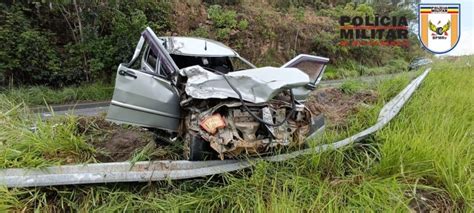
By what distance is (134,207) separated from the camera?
237 centimetres

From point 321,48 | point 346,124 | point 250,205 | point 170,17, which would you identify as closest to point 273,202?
point 250,205

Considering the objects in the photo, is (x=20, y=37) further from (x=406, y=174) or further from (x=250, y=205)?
(x=406, y=174)

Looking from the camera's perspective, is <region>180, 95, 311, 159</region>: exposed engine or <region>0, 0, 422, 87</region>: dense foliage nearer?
<region>180, 95, 311, 159</region>: exposed engine

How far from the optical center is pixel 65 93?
905 centimetres

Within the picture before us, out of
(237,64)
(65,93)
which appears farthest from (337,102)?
(65,93)

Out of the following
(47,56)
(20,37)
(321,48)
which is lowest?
(321,48)

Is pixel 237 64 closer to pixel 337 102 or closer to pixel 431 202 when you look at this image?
pixel 337 102

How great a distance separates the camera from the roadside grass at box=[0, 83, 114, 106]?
8234mm

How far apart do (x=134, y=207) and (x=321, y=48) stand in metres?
16.9

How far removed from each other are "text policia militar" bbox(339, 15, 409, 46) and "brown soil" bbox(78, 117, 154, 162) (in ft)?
54.3

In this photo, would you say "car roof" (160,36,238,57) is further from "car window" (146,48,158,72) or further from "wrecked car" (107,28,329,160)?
"wrecked car" (107,28,329,160)

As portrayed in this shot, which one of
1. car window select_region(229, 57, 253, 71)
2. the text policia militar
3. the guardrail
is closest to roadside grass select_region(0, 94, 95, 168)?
the guardrail

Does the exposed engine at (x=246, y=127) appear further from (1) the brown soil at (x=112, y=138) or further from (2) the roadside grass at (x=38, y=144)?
(2) the roadside grass at (x=38, y=144)

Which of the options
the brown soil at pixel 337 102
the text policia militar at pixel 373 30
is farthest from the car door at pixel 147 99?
the text policia militar at pixel 373 30
